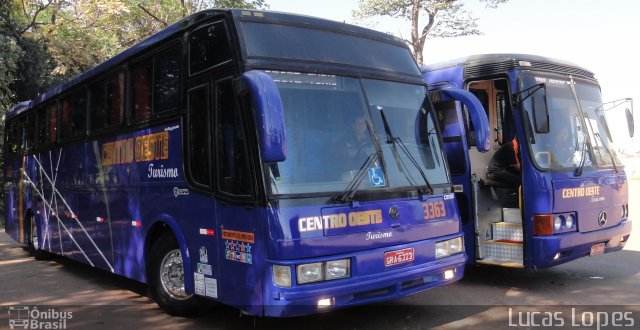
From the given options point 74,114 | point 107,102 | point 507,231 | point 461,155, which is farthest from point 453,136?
point 74,114

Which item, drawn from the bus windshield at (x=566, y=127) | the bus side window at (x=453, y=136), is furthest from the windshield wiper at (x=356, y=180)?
the bus windshield at (x=566, y=127)

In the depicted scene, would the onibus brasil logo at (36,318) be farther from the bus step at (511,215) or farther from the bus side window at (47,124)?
the bus step at (511,215)

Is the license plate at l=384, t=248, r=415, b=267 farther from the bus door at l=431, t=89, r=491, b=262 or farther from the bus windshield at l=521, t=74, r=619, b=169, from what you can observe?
the bus windshield at l=521, t=74, r=619, b=169

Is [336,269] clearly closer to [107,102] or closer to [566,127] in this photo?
[566,127]

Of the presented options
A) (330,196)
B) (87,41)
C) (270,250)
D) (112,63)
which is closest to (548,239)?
(330,196)

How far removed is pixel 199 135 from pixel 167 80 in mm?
1024

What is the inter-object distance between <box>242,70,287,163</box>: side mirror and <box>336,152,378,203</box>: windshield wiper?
0.76 metres

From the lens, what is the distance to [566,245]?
245 inches

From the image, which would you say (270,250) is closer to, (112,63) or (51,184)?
(112,63)

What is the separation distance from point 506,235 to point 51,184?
7.42 m

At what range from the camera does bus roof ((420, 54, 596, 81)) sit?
21.3 ft

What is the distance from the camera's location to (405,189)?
15.7 feet

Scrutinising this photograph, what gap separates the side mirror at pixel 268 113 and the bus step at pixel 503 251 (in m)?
3.94

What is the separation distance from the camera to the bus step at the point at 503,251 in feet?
21.3
